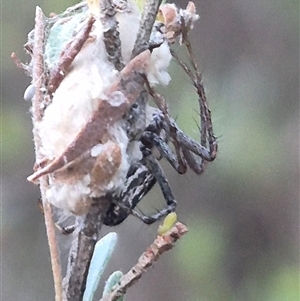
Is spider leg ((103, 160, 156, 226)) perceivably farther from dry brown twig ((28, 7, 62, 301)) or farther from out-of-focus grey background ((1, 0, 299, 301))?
out-of-focus grey background ((1, 0, 299, 301))

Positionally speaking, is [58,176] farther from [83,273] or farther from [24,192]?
[24,192]

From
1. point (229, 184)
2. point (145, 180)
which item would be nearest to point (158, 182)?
point (145, 180)

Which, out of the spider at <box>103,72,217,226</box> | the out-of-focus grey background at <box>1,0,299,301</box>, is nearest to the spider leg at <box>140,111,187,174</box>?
the spider at <box>103,72,217,226</box>

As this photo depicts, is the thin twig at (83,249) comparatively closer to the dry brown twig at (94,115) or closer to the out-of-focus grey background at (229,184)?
the dry brown twig at (94,115)

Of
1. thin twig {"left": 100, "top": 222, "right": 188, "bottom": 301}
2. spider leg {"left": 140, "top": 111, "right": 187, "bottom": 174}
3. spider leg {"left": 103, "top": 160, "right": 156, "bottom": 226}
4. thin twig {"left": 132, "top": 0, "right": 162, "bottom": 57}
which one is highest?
thin twig {"left": 132, "top": 0, "right": 162, "bottom": 57}

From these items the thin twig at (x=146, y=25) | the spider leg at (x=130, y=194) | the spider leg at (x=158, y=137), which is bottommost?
the spider leg at (x=130, y=194)

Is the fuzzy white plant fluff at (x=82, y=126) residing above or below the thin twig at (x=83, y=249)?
above

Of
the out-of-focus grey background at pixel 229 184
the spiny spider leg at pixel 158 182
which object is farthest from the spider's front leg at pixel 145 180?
the out-of-focus grey background at pixel 229 184
